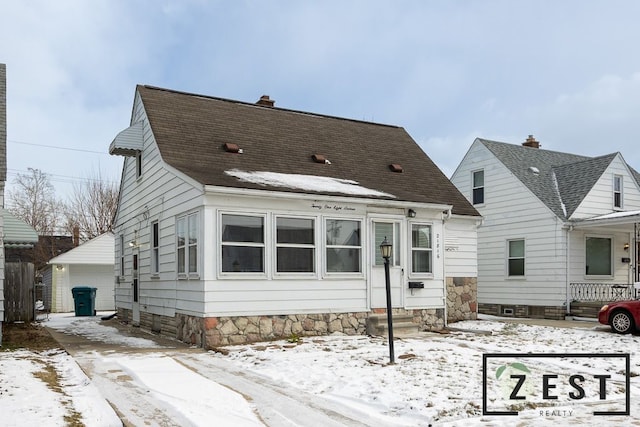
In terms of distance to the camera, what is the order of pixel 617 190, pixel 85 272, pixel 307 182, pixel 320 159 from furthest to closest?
pixel 85 272 < pixel 617 190 < pixel 320 159 < pixel 307 182

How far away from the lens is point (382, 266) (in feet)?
44.8

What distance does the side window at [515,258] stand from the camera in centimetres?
1961

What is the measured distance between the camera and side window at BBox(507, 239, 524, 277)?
1961cm

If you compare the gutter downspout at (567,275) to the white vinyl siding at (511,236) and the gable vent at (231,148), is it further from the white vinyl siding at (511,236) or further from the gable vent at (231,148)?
the gable vent at (231,148)

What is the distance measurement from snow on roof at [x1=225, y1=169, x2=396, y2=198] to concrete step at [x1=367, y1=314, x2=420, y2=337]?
2.74 meters

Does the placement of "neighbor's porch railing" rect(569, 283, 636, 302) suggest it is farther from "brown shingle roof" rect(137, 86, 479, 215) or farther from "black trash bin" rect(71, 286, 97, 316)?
"black trash bin" rect(71, 286, 97, 316)

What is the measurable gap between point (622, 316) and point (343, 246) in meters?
6.67

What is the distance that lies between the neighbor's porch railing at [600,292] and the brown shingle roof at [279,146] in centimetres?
473

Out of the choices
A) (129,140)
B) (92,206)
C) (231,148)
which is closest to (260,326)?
(231,148)

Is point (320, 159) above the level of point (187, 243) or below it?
above

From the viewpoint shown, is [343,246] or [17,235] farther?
[17,235]

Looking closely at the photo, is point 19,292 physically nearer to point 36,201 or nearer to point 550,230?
point 550,230

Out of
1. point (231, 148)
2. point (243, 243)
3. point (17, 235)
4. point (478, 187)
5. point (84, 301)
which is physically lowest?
point (84, 301)

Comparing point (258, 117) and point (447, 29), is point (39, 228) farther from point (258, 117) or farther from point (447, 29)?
point (447, 29)
